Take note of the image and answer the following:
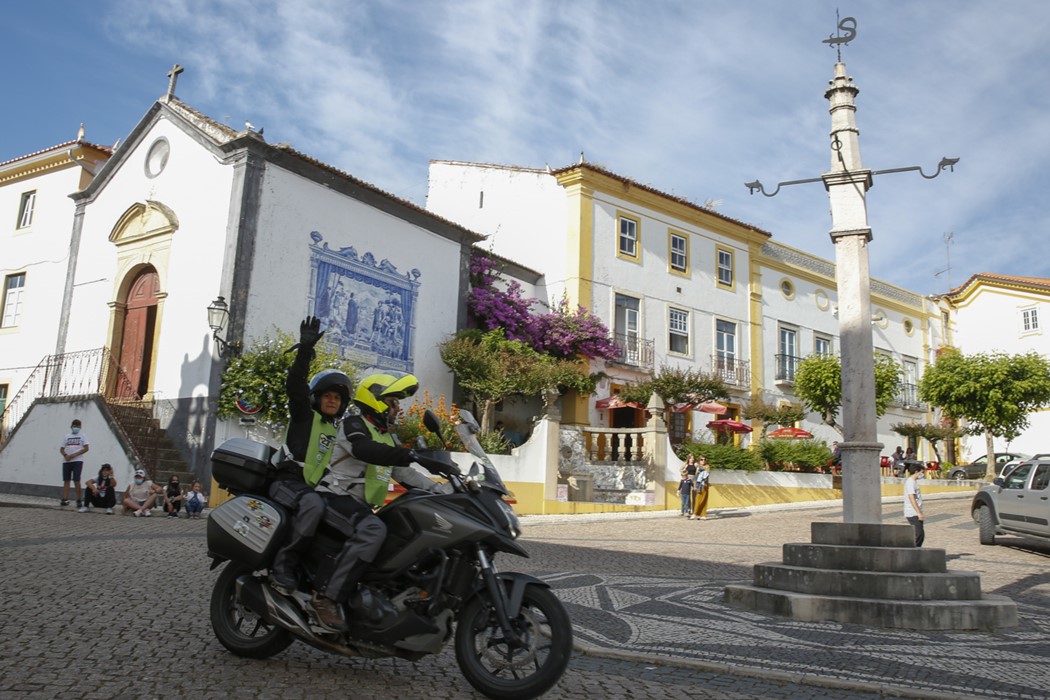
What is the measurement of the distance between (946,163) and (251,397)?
473 inches

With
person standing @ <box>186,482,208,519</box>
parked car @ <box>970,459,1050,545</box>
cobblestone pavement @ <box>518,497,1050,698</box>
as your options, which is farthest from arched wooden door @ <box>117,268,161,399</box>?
parked car @ <box>970,459,1050,545</box>

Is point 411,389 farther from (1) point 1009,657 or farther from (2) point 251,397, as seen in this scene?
(2) point 251,397

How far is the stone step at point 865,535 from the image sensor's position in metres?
7.54

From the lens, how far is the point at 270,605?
4.38 m

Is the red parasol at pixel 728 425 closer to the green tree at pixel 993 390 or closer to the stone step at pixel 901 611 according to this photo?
the green tree at pixel 993 390

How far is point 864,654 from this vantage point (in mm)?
5594

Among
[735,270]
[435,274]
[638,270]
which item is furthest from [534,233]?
[735,270]

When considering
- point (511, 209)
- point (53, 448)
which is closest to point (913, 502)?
point (53, 448)

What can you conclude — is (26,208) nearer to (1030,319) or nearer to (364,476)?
(364,476)

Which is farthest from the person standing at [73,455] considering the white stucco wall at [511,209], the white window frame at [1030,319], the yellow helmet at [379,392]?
the white window frame at [1030,319]

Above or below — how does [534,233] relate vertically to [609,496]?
above

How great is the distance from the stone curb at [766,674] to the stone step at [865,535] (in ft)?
10.1

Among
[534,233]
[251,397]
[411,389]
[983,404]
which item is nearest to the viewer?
[411,389]

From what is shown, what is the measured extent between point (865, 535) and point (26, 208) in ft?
77.9
